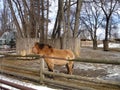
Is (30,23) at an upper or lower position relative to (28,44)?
upper

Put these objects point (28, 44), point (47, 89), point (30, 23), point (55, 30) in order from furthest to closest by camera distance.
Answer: point (55, 30), point (30, 23), point (28, 44), point (47, 89)

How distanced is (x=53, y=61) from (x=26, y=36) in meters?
12.0

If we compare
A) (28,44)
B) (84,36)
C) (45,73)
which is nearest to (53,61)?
(45,73)

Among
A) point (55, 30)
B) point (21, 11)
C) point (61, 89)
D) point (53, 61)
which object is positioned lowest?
point (61, 89)

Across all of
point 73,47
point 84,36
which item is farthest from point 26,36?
point 84,36

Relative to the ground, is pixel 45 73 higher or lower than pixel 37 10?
lower

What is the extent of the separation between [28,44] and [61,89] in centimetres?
1321

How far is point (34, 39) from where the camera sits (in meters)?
22.4

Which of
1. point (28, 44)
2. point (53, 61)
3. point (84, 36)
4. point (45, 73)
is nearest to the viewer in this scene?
point (45, 73)

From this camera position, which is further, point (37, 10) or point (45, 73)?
point (37, 10)

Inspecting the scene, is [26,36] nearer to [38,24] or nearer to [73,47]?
[38,24]

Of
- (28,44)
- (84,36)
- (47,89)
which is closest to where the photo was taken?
(47,89)

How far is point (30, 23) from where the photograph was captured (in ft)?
77.7

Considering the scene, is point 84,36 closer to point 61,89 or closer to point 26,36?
point 26,36
